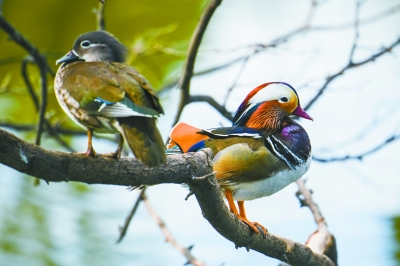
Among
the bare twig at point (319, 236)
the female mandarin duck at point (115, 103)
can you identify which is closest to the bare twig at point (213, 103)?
the bare twig at point (319, 236)

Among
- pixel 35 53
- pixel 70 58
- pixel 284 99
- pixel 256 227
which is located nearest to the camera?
pixel 70 58

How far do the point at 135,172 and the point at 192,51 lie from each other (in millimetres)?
1242

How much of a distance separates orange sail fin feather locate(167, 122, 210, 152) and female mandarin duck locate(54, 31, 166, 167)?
0.30 m

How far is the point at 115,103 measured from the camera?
163 centimetres

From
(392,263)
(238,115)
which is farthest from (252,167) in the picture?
(392,263)

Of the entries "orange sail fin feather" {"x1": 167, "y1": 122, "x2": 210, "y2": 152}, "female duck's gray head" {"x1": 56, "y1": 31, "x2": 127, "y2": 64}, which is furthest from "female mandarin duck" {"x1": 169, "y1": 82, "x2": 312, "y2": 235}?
"female duck's gray head" {"x1": 56, "y1": 31, "x2": 127, "y2": 64}

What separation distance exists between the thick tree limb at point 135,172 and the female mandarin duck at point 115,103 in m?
0.05

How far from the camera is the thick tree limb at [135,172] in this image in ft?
4.53

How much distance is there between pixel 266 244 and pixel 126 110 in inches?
34.4

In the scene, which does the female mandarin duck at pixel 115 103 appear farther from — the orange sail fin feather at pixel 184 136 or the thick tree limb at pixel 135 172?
the orange sail fin feather at pixel 184 136

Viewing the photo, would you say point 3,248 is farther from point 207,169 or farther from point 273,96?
point 207,169

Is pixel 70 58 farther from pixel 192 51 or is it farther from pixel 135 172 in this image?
pixel 192 51

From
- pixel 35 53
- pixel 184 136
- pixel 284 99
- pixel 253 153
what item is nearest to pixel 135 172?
pixel 184 136

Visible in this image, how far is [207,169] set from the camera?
1771 mm
